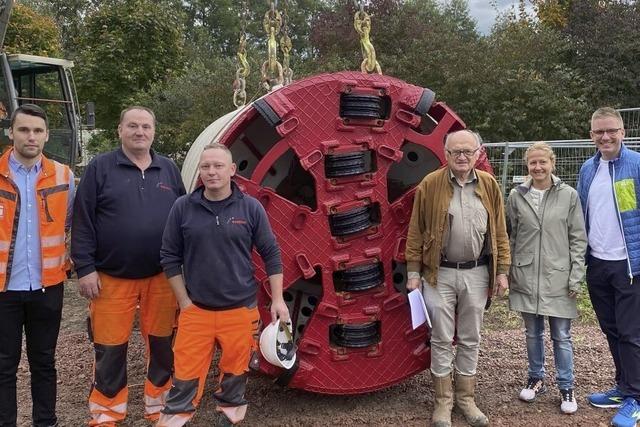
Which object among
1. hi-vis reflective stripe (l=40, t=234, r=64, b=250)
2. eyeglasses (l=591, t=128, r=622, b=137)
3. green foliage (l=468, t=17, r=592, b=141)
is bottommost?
hi-vis reflective stripe (l=40, t=234, r=64, b=250)

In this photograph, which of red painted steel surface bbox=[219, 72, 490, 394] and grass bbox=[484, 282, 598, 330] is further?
grass bbox=[484, 282, 598, 330]

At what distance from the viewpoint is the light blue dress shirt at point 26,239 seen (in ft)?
10.9

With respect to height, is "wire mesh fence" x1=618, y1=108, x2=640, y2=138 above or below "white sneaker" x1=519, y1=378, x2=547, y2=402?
above

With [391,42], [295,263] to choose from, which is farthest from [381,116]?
[391,42]

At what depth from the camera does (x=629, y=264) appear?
147 inches

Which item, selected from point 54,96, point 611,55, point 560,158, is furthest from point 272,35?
point 611,55

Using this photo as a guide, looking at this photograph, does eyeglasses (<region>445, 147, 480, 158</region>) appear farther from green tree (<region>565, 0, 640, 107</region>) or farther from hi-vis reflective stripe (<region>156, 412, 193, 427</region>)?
green tree (<region>565, 0, 640, 107</region>)

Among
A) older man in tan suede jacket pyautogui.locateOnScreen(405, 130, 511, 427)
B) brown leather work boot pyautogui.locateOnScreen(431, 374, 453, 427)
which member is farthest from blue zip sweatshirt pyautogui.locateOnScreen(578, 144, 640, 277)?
brown leather work boot pyautogui.locateOnScreen(431, 374, 453, 427)

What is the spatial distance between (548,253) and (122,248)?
255 centimetres

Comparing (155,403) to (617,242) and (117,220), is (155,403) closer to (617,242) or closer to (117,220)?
(117,220)

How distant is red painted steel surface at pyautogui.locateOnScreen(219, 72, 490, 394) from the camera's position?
369 cm

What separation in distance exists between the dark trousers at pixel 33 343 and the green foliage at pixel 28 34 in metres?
17.0

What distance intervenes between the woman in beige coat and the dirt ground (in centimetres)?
Answer: 25

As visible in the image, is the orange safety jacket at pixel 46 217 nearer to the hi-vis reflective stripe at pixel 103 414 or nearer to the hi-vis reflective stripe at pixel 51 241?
the hi-vis reflective stripe at pixel 51 241
